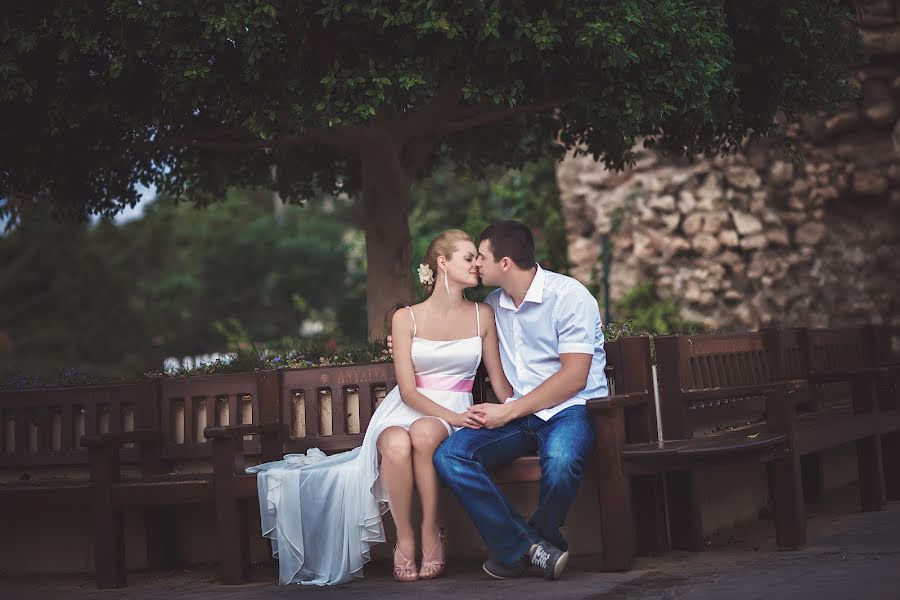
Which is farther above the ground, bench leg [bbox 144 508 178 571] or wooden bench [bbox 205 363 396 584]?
wooden bench [bbox 205 363 396 584]

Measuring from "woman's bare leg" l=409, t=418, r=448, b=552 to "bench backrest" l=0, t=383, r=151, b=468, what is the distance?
1.90 meters

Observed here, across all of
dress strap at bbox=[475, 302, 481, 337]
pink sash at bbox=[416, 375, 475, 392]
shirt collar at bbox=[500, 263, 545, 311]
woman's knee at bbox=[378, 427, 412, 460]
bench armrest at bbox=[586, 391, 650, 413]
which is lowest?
woman's knee at bbox=[378, 427, 412, 460]

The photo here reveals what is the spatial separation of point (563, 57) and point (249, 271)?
29.1m

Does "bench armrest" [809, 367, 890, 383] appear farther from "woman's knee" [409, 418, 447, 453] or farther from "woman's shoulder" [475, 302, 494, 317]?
"woman's knee" [409, 418, 447, 453]

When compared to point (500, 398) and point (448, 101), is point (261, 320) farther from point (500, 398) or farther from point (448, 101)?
point (500, 398)

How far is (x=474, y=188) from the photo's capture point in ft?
80.4

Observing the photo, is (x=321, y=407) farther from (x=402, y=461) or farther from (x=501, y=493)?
(x=501, y=493)

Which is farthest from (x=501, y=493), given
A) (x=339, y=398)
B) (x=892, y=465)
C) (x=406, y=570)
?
(x=892, y=465)

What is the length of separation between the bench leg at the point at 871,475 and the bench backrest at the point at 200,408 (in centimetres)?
373

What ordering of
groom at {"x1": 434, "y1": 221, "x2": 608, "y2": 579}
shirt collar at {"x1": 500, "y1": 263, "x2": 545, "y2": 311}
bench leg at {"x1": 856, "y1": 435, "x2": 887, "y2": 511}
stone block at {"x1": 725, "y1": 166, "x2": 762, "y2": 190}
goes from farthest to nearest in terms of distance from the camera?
1. stone block at {"x1": 725, "y1": 166, "x2": 762, "y2": 190}
2. bench leg at {"x1": 856, "y1": 435, "x2": 887, "y2": 511}
3. shirt collar at {"x1": 500, "y1": 263, "x2": 545, "y2": 311}
4. groom at {"x1": 434, "y1": 221, "x2": 608, "y2": 579}

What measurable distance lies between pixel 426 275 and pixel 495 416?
2.93 ft

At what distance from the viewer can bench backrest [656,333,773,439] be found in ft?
20.5

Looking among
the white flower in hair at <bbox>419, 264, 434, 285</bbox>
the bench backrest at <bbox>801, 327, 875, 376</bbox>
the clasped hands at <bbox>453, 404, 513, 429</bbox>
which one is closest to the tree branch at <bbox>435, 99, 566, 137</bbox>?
the bench backrest at <bbox>801, 327, 875, 376</bbox>

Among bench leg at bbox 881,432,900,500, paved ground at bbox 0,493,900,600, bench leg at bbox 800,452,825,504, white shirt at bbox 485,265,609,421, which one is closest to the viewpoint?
paved ground at bbox 0,493,900,600
